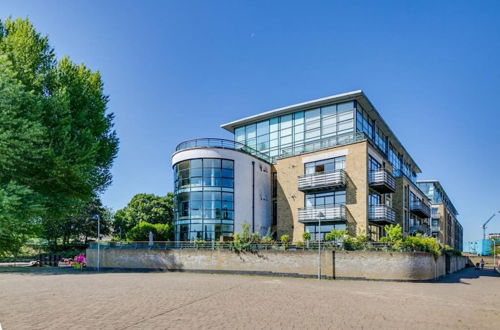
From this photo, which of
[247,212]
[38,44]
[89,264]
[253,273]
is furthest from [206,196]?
[38,44]

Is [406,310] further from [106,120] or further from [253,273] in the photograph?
[106,120]

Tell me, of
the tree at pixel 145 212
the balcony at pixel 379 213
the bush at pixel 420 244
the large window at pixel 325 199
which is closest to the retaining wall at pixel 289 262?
the bush at pixel 420 244

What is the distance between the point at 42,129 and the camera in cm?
1988

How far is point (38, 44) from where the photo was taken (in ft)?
79.6

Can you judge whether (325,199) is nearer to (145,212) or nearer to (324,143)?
(324,143)

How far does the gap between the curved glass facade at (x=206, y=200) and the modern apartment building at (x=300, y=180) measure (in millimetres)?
83

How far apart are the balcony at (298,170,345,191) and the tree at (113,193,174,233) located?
2556 centimetres

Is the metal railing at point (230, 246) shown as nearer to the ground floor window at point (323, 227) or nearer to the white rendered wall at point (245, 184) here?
the white rendered wall at point (245, 184)

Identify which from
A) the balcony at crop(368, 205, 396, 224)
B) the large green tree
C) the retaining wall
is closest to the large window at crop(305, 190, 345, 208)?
the balcony at crop(368, 205, 396, 224)

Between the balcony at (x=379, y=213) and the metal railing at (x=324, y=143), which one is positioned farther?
the metal railing at (x=324, y=143)

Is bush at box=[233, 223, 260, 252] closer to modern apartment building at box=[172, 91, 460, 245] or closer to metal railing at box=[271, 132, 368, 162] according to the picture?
modern apartment building at box=[172, 91, 460, 245]

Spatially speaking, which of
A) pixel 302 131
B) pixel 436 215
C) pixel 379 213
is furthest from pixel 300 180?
pixel 436 215

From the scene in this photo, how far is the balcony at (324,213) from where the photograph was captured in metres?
28.6

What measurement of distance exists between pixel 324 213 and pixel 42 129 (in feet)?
68.4
